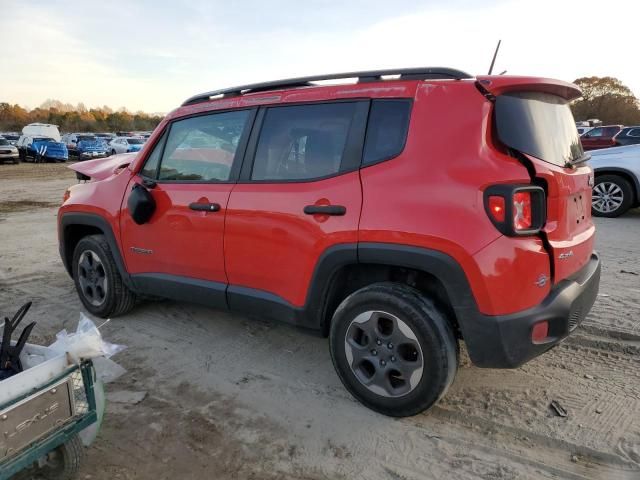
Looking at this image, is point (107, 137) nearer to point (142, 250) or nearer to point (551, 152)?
point (142, 250)

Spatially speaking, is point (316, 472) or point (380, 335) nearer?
point (316, 472)

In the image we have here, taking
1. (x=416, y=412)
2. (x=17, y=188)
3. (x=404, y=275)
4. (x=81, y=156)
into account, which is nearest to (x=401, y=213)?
(x=404, y=275)

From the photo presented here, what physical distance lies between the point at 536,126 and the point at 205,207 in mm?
2094

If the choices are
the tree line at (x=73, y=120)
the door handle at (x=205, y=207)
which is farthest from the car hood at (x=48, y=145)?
the tree line at (x=73, y=120)

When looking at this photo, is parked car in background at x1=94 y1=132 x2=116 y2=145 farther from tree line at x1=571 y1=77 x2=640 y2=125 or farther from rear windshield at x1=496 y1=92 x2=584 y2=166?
tree line at x1=571 y1=77 x2=640 y2=125

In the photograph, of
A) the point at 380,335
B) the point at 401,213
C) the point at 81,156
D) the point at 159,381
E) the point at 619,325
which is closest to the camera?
the point at 401,213

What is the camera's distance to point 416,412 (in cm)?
268

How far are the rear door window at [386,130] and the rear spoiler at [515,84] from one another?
0.40 m

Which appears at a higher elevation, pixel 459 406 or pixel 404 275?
pixel 404 275

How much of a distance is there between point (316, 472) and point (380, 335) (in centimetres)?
77

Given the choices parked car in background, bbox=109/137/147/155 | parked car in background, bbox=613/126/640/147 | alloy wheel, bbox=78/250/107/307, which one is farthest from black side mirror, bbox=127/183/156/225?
parked car in background, bbox=109/137/147/155

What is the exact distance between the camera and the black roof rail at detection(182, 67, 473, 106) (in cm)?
259

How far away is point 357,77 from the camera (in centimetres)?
285

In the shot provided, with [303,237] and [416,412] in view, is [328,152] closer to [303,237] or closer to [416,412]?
[303,237]
